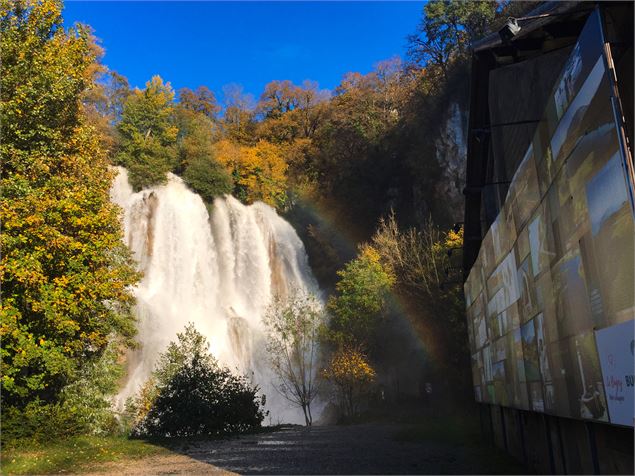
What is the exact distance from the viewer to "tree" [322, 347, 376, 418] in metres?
29.5

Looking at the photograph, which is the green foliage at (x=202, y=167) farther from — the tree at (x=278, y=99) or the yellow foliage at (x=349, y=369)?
the yellow foliage at (x=349, y=369)

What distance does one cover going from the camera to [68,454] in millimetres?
12273

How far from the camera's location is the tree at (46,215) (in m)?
12.7

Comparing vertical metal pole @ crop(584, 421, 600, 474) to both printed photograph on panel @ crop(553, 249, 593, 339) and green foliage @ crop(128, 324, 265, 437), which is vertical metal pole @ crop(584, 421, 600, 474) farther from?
green foliage @ crop(128, 324, 265, 437)

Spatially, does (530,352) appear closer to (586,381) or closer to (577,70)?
(586,381)

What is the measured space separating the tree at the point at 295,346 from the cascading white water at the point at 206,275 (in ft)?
7.08

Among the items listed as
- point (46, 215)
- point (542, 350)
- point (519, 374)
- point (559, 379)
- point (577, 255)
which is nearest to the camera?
point (577, 255)

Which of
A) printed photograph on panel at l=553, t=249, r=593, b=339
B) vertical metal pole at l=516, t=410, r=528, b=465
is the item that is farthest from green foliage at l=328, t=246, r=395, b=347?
printed photograph on panel at l=553, t=249, r=593, b=339

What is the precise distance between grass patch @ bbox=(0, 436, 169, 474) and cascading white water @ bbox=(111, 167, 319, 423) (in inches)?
630

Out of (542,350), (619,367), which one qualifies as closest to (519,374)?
(542,350)

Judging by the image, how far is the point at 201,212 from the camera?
37.8 meters

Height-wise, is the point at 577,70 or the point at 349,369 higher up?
the point at 577,70

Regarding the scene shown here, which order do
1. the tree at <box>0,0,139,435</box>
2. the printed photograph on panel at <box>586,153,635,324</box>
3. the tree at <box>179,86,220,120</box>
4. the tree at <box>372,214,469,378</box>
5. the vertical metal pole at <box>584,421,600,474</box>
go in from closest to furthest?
the printed photograph on panel at <box>586,153,635,324</box> → the vertical metal pole at <box>584,421,600,474</box> → the tree at <box>0,0,139,435</box> → the tree at <box>372,214,469,378</box> → the tree at <box>179,86,220,120</box>

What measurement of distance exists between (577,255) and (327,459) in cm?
947
